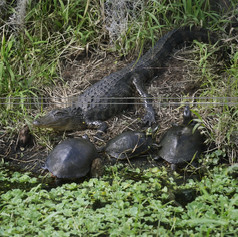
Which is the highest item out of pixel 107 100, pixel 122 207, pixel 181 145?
pixel 107 100

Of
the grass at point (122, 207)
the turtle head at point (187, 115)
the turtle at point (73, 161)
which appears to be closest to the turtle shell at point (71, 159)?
the turtle at point (73, 161)

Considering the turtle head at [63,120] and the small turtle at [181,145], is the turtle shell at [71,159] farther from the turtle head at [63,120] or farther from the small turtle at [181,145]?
the small turtle at [181,145]

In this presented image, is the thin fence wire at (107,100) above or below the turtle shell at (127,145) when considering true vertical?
above

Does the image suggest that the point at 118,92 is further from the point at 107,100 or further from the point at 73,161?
the point at 73,161

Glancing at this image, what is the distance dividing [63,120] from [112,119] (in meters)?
0.70

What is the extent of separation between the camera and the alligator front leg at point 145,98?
557cm

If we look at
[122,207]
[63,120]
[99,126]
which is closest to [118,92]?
[99,126]

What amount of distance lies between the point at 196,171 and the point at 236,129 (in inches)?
27.0

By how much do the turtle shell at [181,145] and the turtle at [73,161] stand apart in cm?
82

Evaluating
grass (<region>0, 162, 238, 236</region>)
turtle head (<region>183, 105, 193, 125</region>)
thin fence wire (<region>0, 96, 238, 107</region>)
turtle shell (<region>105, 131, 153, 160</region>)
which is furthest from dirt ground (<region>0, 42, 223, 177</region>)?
grass (<region>0, 162, 238, 236</region>)

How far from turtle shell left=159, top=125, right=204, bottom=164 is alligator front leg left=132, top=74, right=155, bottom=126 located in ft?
2.06

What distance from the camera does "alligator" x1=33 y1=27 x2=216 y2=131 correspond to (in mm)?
5621

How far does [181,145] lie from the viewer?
4828 millimetres

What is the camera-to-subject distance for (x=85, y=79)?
21.0 ft
